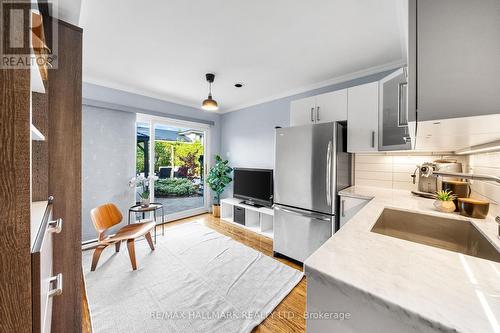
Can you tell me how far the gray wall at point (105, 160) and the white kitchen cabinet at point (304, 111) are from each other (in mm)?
2631

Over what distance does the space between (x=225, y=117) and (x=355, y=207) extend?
332 centimetres

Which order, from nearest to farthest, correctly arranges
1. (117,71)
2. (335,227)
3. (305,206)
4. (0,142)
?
(0,142), (335,227), (305,206), (117,71)

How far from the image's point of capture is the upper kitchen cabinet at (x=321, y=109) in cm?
222

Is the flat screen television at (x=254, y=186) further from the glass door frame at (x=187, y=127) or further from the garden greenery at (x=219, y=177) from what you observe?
the glass door frame at (x=187, y=127)

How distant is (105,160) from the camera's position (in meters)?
2.93

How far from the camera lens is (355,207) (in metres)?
1.93

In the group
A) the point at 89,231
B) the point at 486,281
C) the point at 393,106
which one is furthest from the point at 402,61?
the point at 89,231

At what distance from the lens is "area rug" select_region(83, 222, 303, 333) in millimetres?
1475

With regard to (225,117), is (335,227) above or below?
below

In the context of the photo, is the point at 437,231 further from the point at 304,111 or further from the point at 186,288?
the point at 186,288

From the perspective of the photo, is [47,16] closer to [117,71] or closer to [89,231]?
[117,71]

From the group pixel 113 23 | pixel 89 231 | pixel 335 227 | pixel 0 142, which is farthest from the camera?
pixel 89 231

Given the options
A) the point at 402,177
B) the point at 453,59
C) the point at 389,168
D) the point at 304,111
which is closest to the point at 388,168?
the point at 389,168

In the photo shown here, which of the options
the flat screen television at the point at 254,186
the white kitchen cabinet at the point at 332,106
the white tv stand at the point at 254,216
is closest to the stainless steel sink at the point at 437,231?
the white kitchen cabinet at the point at 332,106
